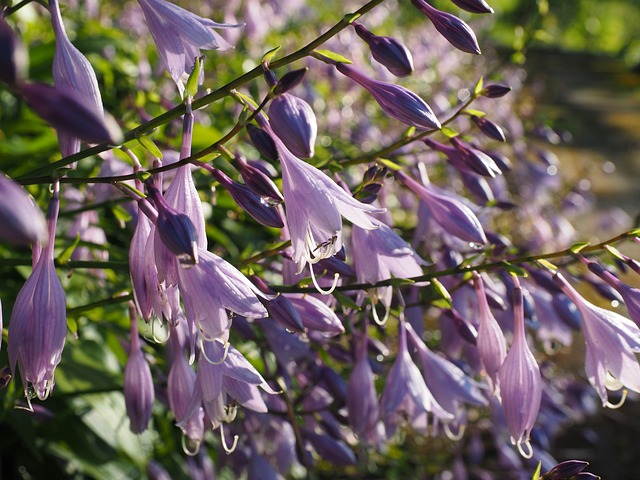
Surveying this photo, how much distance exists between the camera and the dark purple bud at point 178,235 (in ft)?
3.20

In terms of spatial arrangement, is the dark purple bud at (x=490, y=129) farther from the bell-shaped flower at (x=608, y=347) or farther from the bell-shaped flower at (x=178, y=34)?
the bell-shaped flower at (x=178, y=34)

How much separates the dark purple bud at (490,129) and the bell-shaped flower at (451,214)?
149 mm

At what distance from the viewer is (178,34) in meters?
1.23

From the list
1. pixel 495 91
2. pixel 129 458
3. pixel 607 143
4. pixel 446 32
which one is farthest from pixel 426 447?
pixel 607 143

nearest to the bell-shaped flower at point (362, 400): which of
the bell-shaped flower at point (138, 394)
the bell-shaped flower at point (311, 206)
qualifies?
the bell-shaped flower at point (138, 394)

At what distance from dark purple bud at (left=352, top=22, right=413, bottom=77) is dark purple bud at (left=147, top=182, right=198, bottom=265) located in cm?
42

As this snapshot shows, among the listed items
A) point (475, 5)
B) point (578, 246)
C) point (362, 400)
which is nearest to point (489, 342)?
point (578, 246)

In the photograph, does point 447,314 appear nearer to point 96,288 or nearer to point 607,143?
point 96,288

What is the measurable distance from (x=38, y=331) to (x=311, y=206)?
1.41ft

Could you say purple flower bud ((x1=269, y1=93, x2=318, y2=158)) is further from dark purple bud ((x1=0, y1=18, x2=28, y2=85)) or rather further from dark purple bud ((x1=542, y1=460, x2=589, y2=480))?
dark purple bud ((x1=542, y1=460, x2=589, y2=480))

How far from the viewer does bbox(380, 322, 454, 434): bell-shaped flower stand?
1619mm

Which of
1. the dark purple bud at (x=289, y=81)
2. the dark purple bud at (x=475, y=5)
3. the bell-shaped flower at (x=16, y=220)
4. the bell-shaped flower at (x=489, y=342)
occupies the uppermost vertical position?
the bell-shaped flower at (x=16, y=220)

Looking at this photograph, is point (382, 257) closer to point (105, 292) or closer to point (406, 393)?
point (406, 393)

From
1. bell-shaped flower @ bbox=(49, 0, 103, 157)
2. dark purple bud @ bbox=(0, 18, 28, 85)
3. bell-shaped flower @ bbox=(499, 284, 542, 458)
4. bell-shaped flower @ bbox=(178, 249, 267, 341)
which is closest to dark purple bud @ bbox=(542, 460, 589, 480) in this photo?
bell-shaped flower @ bbox=(499, 284, 542, 458)
